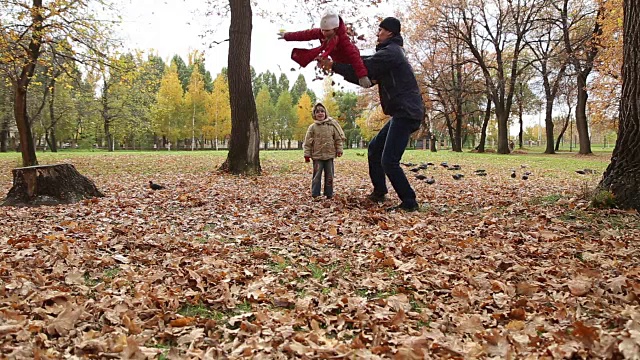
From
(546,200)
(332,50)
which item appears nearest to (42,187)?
(332,50)

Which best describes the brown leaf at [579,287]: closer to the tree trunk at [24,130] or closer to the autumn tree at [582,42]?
the tree trunk at [24,130]

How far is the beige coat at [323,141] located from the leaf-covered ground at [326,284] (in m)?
1.77

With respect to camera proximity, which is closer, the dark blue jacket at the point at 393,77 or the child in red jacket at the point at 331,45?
the child in red jacket at the point at 331,45

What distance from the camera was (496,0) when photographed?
95.1 feet

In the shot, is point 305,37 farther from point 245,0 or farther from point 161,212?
point 245,0

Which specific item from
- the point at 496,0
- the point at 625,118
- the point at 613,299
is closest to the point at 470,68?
the point at 496,0

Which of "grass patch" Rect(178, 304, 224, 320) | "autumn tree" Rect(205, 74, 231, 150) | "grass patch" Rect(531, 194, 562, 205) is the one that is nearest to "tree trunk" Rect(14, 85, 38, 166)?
"grass patch" Rect(178, 304, 224, 320)

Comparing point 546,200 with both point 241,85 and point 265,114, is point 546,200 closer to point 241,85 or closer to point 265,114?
point 241,85

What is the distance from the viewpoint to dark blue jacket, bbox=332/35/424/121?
5211mm

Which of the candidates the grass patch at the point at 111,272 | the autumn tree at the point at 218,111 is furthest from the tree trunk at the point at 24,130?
the autumn tree at the point at 218,111

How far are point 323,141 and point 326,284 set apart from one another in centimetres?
443

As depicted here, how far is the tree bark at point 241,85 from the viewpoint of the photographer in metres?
11.1

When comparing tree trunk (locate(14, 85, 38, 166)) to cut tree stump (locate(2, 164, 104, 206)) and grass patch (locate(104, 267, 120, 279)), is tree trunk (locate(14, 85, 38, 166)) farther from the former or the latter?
grass patch (locate(104, 267, 120, 279))

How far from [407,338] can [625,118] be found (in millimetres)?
4589
